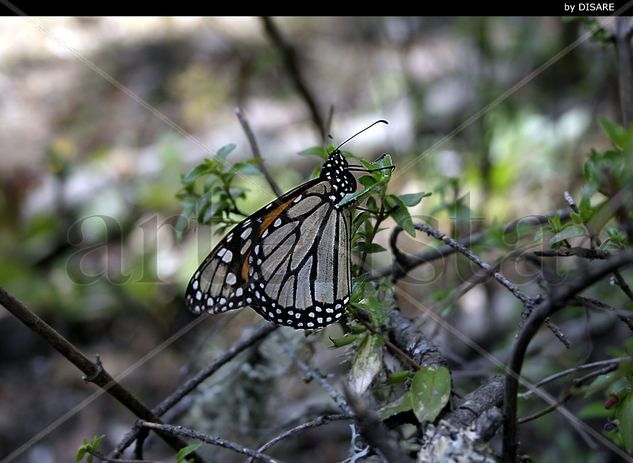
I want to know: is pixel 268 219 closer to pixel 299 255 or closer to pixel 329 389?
pixel 299 255

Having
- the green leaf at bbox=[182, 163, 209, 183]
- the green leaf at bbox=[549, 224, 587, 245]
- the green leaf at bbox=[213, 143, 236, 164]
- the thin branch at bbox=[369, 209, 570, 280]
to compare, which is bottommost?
the green leaf at bbox=[549, 224, 587, 245]

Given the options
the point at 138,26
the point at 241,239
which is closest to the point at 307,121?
the point at 138,26

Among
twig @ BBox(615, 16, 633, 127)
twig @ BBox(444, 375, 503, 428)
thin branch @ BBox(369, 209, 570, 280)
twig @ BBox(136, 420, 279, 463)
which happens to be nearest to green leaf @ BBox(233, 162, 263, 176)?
thin branch @ BBox(369, 209, 570, 280)

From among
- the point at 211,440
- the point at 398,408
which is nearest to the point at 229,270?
the point at 211,440

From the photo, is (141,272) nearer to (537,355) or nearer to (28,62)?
(537,355)

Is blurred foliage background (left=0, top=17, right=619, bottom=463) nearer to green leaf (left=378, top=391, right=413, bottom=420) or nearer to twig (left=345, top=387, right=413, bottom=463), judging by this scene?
green leaf (left=378, top=391, right=413, bottom=420)

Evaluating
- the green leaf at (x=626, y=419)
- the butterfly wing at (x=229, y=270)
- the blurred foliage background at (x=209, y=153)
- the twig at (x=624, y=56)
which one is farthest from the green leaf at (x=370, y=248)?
the twig at (x=624, y=56)
